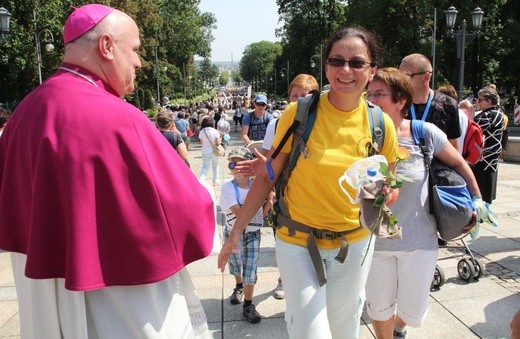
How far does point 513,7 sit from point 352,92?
39152mm

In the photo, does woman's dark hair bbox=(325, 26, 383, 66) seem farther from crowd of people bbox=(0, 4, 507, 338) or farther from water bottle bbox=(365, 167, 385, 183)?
water bottle bbox=(365, 167, 385, 183)

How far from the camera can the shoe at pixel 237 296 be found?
4500 mm

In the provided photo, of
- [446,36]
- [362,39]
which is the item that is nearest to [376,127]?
[362,39]

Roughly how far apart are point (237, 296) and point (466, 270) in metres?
2.41

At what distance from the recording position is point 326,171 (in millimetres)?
2496

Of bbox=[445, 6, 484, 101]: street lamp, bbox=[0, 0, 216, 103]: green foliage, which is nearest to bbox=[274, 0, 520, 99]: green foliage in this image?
bbox=[445, 6, 484, 101]: street lamp

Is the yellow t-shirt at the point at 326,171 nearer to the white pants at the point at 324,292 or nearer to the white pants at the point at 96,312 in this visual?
the white pants at the point at 324,292

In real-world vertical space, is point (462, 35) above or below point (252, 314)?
above

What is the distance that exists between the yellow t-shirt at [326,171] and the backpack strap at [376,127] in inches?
1.3

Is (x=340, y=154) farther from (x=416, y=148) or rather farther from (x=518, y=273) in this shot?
(x=518, y=273)

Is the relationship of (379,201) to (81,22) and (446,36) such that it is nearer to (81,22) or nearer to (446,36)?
(81,22)

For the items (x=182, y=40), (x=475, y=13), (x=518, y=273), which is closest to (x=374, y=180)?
(x=518, y=273)

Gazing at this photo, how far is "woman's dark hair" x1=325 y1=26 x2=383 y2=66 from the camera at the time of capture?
262 cm

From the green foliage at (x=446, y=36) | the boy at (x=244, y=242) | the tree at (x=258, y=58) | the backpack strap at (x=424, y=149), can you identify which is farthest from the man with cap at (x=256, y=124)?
the tree at (x=258, y=58)
